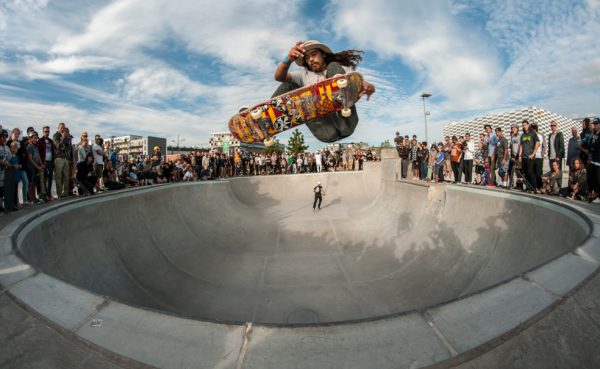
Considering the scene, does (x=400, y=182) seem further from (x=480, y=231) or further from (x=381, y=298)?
(x=381, y=298)

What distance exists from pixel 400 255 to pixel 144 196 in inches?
263

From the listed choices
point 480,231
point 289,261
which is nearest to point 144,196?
point 289,261

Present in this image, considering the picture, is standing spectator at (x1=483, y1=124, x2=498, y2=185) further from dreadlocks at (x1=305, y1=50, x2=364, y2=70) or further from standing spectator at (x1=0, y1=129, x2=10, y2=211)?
Result: standing spectator at (x1=0, y1=129, x2=10, y2=211)

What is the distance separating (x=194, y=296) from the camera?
18.1ft

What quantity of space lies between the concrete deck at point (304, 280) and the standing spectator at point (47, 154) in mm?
2311

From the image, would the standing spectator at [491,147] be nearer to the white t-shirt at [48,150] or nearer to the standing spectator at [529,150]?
the standing spectator at [529,150]

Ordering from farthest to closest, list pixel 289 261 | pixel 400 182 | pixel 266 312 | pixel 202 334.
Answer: pixel 400 182 → pixel 289 261 → pixel 266 312 → pixel 202 334

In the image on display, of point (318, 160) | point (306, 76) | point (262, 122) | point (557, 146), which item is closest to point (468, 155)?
point (557, 146)

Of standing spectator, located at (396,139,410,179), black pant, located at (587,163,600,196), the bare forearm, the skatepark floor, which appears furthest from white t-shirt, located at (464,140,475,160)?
Result: the skatepark floor

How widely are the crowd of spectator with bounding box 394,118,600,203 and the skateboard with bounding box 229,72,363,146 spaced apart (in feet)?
15.3

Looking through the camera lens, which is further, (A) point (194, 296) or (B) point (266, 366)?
(A) point (194, 296)

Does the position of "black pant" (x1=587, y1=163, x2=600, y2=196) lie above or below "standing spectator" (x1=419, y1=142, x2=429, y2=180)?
below

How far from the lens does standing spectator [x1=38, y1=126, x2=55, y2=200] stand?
7277 millimetres

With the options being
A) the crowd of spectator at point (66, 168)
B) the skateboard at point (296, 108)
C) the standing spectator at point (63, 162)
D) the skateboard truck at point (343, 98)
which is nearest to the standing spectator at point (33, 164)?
the crowd of spectator at point (66, 168)
